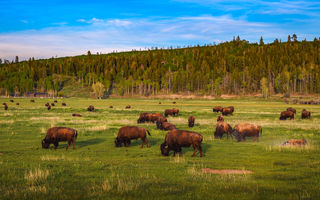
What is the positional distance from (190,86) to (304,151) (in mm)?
151518

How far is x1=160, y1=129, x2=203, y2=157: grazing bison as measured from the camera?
52.5 feet

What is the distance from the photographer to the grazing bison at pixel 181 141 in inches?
630

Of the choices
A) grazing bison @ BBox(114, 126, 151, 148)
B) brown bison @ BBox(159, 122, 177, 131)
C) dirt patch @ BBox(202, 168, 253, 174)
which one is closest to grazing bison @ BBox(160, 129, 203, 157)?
dirt patch @ BBox(202, 168, 253, 174)

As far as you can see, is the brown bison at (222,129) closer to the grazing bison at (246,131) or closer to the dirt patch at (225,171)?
the grazing bison at (246,131)

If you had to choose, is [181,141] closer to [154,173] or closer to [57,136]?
[154,173]

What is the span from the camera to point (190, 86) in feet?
551

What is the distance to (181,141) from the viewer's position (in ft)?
52.9

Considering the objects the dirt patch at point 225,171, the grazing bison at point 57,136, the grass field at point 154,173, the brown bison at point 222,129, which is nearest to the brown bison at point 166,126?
the brown bison at point 222,129

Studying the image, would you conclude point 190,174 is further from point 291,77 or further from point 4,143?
point 291,77

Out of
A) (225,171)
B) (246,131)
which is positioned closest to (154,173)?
(225,171)

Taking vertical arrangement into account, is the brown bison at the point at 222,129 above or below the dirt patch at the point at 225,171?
above

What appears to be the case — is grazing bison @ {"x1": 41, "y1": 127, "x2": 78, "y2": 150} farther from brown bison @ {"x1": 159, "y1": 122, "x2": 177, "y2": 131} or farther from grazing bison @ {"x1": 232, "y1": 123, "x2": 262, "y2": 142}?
grazing bison @ {"x1": 232, "y1": 123, "x2": 262, "y2": 142}

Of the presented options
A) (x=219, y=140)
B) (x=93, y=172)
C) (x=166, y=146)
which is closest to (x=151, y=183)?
(x=93, y=172)

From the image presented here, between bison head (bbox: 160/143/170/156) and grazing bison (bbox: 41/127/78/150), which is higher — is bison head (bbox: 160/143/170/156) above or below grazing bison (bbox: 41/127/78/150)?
below
